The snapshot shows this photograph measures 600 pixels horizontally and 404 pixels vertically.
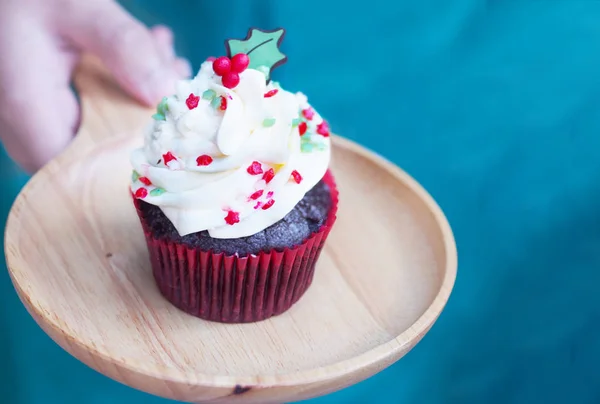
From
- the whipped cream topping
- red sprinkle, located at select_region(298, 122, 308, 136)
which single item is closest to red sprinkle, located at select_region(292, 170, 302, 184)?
the whipped cream topping

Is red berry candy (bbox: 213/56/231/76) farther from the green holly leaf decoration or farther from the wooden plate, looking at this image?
the wooden plate

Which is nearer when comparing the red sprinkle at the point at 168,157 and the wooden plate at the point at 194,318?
the wooden plate at the point at 194,318

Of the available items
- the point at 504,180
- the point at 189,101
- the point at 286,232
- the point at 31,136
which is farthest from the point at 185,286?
the point at 504,180

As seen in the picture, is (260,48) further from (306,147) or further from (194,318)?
(194,318)

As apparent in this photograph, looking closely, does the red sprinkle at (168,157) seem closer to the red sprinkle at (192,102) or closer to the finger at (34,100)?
the red sprinkle at (192,102)

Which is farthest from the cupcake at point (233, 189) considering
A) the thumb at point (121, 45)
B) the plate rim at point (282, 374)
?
the thumb at point (121, 45)

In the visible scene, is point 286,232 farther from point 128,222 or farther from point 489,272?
point 489,272
